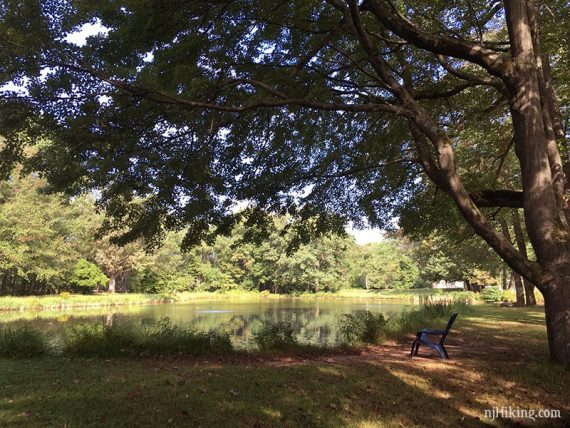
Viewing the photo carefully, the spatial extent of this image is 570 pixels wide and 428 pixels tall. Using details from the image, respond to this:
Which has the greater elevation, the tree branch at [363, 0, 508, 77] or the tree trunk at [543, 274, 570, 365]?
the tree branch at [363, 0, 508, 77]

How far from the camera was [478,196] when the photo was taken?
8406 mm

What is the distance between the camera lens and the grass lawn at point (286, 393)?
4781mm

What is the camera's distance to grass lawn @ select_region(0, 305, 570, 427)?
4.78 meters

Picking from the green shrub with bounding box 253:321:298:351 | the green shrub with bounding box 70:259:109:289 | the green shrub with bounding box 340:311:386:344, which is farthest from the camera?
the green shrub with bounding box 70:259:109:289

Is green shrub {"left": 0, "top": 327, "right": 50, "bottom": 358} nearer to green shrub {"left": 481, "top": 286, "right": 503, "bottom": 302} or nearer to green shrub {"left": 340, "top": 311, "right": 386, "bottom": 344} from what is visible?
green shrub {"left": 340, "top": 311, "right": 386, "bottom": 344}

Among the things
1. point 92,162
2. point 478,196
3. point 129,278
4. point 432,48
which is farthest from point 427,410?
point 129,278

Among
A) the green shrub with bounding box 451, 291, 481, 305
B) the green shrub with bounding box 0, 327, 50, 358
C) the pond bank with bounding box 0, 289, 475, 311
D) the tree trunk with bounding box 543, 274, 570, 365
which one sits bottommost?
the pond bank with bounding box 0, 289, 475, 311

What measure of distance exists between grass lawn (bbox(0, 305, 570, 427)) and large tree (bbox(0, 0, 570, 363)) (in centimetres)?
135

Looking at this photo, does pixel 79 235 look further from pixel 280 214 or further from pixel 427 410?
pixel 427 410

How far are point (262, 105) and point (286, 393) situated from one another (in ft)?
12.9

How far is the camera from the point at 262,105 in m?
6.28

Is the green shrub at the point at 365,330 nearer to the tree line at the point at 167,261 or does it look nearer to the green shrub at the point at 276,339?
the green shrub at the point at 276,339

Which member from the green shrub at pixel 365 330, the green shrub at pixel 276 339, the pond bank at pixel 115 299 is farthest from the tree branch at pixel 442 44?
the pond bank at pixel 115 299

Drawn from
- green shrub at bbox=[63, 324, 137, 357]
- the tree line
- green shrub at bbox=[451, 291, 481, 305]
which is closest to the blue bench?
the tree line
